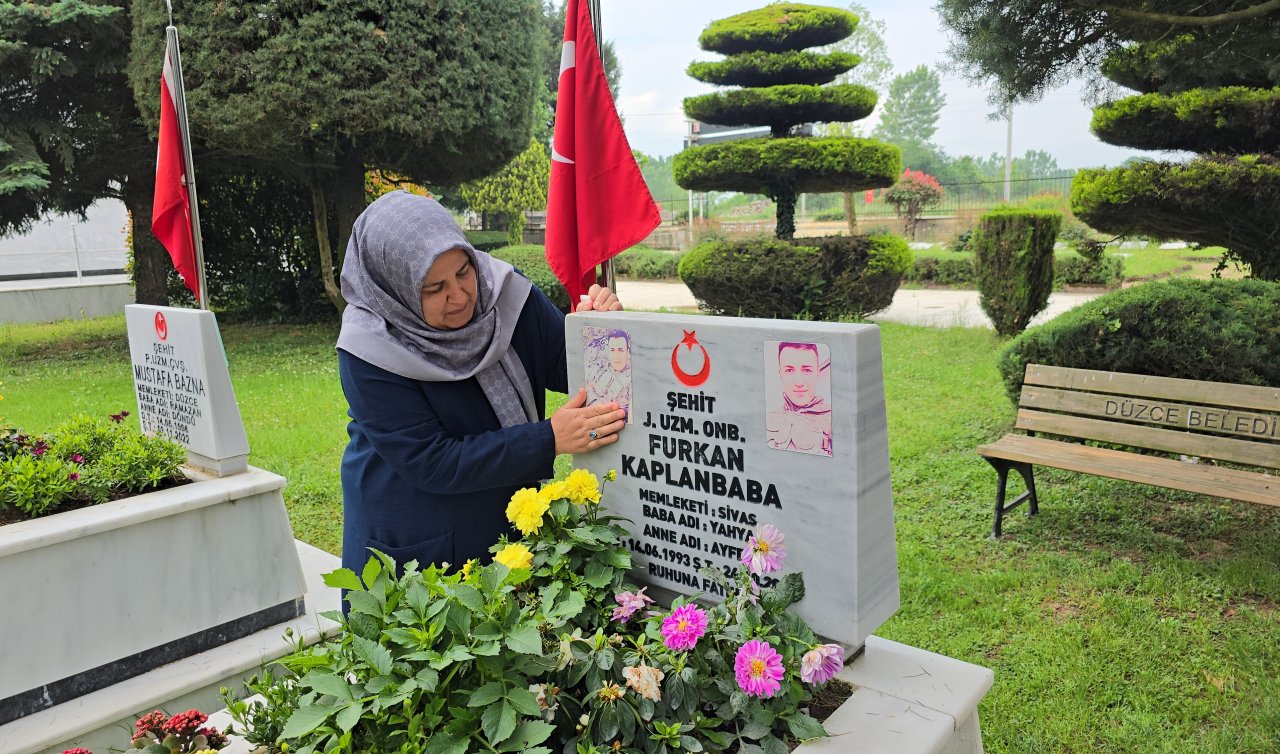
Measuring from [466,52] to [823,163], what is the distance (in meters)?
4.42

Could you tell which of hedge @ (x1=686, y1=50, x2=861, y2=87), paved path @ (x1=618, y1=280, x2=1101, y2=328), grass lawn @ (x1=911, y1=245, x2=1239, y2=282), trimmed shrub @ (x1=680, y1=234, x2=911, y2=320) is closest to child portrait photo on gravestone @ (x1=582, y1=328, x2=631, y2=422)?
paved path @ (x1=618, y1=280, x2=1101, y2=328)

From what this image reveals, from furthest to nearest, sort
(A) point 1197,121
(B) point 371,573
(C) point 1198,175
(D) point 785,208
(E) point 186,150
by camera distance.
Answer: (D) point 785,208
(A) point 1197,121
(C) point 1198,175
(E) point 186,150
(B) point 371,573

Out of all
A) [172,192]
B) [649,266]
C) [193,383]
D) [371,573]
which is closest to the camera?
[371,573]

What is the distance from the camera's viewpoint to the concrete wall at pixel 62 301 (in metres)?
14.1

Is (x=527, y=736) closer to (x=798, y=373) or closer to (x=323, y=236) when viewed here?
(x=798, y=373)

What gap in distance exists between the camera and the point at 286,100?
27.5 feet

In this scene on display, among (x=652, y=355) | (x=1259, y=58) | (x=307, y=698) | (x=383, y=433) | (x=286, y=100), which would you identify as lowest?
(x=307, y=698)

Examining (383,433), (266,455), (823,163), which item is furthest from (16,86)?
(383,433)

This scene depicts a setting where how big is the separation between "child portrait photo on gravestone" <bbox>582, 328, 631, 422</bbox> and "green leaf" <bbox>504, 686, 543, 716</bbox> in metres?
0.70

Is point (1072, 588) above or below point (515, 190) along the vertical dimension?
below

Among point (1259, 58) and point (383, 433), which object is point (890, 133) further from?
point (383, 433)

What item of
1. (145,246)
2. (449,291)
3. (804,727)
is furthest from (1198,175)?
(145,246)

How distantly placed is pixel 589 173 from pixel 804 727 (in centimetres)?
180

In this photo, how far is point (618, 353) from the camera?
182 centimetres
